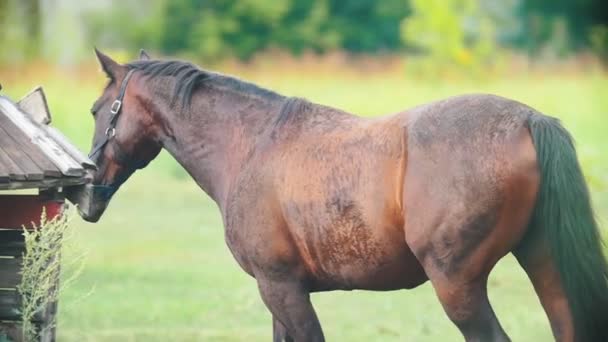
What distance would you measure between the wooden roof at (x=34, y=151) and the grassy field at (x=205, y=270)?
0.82 metres

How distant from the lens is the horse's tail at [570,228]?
5805 millimetres

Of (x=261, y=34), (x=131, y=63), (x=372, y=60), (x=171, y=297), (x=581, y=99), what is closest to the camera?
(x=131, y=63)

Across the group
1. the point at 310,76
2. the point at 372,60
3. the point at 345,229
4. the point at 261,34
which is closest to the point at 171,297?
the point at 345,229

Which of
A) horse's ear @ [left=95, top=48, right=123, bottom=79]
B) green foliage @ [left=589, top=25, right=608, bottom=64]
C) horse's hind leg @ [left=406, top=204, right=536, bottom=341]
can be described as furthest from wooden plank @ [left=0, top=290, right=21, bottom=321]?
green foliage @ [left=589, top=25, right=608, bottom=64]

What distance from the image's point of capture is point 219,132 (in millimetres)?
7277

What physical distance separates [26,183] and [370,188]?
1986 mm

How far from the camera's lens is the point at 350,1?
121 feet

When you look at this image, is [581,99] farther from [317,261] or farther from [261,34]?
[317,261]

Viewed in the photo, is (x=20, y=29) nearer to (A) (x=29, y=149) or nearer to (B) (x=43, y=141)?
(B) (x=43, y=141)

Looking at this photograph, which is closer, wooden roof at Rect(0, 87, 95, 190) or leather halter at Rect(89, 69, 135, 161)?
wooden roof at Rect(0, 87, 95, 190)

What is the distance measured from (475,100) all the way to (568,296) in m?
1.14

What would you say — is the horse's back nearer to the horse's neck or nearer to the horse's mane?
the horse's neck

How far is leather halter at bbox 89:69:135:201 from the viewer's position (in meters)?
7.43

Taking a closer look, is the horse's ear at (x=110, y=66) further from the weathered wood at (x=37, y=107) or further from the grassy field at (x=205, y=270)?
the grassy field at (x=205, y=270)
